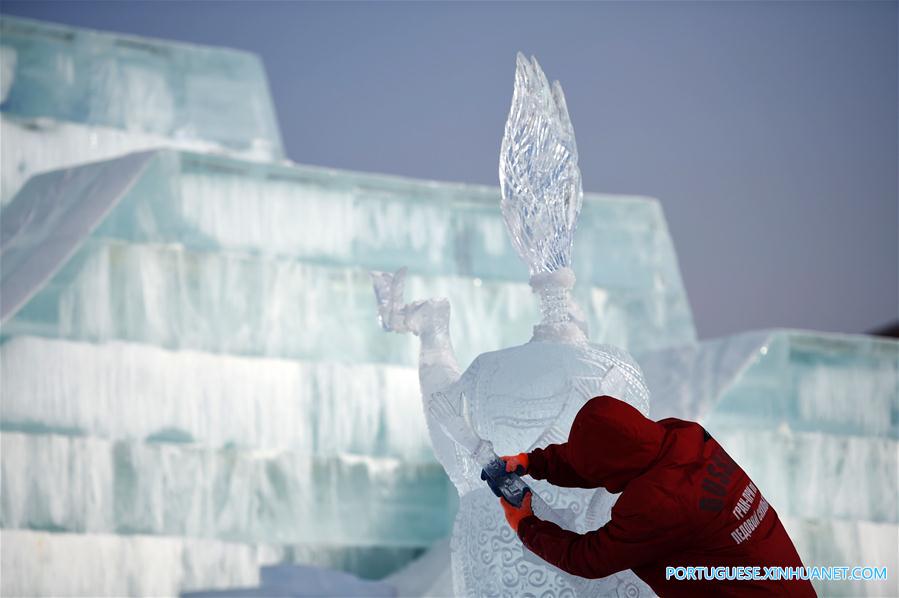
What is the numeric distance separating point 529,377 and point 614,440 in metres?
0.71

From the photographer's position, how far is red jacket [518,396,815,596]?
11.0 ft

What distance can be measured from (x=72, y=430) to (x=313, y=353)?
1.77 metres

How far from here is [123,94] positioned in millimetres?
10680

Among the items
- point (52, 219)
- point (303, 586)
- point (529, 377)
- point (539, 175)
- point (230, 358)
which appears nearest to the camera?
point (529, 377)

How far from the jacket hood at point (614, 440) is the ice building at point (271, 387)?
4.33m

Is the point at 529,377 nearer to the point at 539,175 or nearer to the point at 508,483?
the point at 508,483

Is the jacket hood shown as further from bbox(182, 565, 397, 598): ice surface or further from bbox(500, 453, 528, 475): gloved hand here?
bbox(182, 565, 397, 598): ice surface

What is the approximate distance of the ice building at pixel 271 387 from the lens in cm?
789

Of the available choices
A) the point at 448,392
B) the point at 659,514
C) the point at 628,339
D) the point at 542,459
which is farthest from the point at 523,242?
the point at 628,339

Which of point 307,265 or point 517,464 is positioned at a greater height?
point 307,265

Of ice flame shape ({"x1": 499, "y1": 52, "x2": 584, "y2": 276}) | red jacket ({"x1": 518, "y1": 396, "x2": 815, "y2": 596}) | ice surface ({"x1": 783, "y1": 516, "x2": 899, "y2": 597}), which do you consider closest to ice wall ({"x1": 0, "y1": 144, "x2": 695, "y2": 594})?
ice surface ({"x1": 783, "y1": 516, "x2": 899, "y2": 597})

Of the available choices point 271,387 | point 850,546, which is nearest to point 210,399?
point 271,387

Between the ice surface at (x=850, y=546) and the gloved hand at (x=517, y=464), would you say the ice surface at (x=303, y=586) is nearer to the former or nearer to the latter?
the ice surface at (x=850, y=546)

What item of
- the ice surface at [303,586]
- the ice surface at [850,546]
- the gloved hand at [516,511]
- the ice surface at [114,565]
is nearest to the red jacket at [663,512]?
the gloved hand at [516,511]
